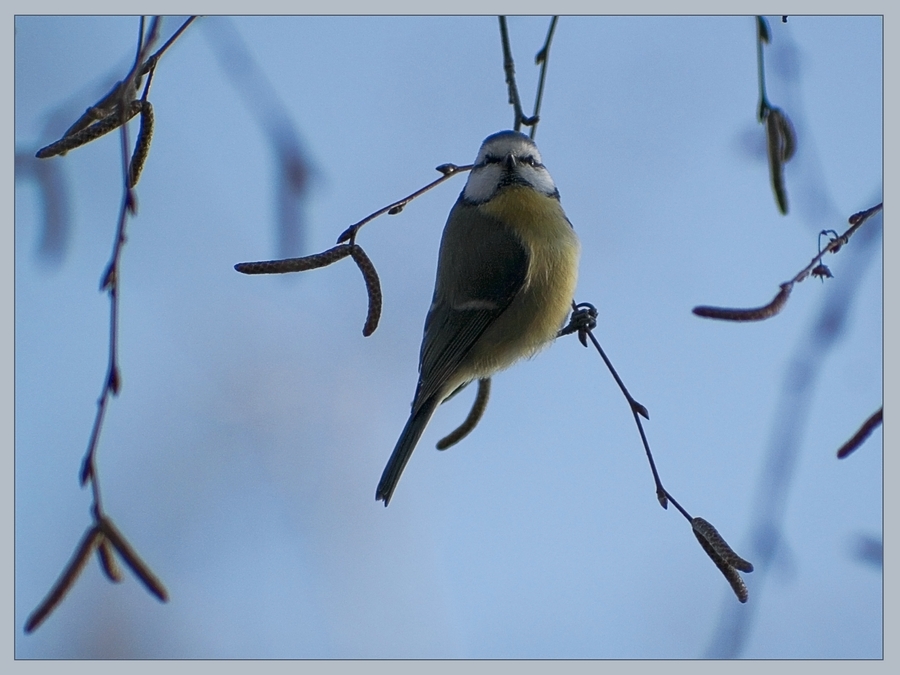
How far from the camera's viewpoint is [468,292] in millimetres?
2748

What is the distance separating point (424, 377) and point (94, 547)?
5.41 ft

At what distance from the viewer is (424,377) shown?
8.74 ft

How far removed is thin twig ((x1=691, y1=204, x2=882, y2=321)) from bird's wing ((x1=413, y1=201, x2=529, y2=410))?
1.36 meters

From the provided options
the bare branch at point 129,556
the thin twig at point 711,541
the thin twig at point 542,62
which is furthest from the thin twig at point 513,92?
the bare branch at point 129,556

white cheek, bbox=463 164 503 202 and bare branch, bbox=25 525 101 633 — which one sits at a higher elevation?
white cheek, bbox=463 164 503 202

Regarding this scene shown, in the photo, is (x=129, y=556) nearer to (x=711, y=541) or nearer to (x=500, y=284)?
(x=711, y=541)

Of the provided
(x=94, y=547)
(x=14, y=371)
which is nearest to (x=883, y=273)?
(x=94, y=547)

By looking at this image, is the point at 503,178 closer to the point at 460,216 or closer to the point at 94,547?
the point at 460,216

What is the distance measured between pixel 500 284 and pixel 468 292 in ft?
0.33

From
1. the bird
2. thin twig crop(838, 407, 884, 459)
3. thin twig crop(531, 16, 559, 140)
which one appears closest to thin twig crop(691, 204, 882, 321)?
thin twig crop(838, 407, 884, 459)

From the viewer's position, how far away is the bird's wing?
265cm

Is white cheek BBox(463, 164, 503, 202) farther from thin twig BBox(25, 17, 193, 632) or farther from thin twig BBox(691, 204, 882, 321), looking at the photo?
thin twig BBox(25, 17, 193, 632)

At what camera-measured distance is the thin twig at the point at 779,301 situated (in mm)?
1290

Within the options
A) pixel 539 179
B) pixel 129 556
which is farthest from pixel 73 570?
pixel 539 179
